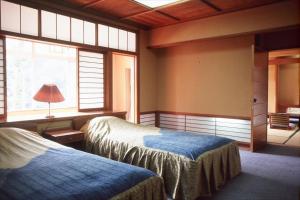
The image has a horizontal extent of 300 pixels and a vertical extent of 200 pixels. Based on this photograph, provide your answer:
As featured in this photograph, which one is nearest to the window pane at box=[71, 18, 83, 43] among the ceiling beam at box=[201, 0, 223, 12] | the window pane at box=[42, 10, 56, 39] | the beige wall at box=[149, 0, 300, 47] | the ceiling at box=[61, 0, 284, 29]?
the ceiling at box=[61, 0, 284, 29]

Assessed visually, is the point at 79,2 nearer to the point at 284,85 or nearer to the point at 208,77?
the point at 208,77

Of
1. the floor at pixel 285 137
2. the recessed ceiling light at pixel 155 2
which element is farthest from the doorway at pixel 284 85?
the recessed ceiling light at pixel 155 2

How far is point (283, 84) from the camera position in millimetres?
8906

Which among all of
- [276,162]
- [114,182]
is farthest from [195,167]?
[276,162]

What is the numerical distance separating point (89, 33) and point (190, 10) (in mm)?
1866

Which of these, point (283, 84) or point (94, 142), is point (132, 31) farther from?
point (283, 84)

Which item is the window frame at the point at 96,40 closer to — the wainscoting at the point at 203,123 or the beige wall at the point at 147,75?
the beige wall at the point at 147,75

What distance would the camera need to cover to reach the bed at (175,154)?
2.51 meters

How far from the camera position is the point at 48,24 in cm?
366

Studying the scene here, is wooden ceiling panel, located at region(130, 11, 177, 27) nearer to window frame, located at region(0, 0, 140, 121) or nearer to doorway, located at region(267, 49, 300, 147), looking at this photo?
window frame, located at region(0, 0, 140, 121)

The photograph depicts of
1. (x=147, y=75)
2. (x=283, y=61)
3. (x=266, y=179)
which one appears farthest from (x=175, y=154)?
(x=283, y=61)

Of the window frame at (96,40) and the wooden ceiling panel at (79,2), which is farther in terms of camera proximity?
the wooden ceiling panel at (79,2)

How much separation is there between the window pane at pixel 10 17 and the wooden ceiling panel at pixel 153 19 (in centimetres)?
206

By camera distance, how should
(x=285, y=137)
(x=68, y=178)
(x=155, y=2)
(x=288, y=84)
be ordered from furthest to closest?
(x=288, y=84) < (x=285, y=137) < (x=155, y=2) < (x=68, y=178)
